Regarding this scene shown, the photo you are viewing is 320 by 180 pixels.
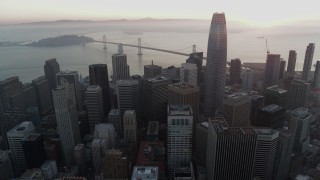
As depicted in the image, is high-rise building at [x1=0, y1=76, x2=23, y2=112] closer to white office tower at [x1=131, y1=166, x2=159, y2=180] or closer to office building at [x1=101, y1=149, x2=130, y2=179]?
office building at [x1=101, y1=149, x2=130, y2=179]

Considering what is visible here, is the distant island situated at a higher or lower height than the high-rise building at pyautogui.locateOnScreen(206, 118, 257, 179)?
higher

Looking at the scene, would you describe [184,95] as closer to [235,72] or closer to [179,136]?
[179,136]

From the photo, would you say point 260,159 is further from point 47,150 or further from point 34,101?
point 34,101

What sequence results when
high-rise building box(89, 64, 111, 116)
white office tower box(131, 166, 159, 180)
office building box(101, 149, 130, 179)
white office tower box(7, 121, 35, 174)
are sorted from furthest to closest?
high-rise building box(89, 64, 111, 116) → white office tower box(7, 121, 35, 174) → office building box(101, 149, 130, 179) → white office tower box(131, 166, 159, 180)

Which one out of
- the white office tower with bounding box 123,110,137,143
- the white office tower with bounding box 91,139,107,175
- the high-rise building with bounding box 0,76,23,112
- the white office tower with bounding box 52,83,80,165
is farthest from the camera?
the high-rise building with bounding box 0,76,23,112

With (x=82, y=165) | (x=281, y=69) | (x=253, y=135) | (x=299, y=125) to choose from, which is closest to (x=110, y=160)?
(x=82, y=165)

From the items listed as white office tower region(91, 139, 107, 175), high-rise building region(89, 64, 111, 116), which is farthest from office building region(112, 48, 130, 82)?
white office tower region(91, 139, 107, 175)

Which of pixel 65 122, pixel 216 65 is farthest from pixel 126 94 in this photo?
pixel 216 65
